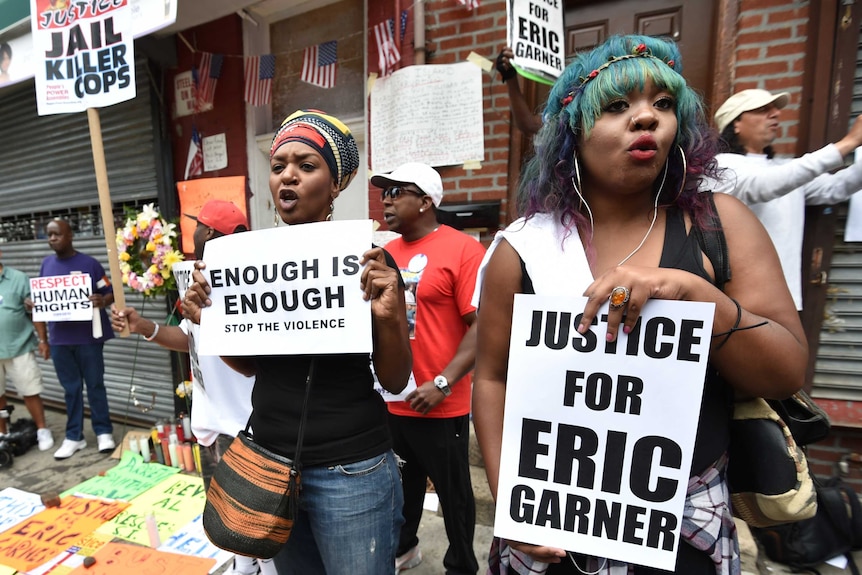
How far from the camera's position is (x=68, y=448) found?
436 cm

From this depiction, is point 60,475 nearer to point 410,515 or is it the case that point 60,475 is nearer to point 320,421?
point 410,515

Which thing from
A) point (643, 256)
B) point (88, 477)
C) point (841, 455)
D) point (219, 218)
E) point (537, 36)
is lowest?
point (88, 477)

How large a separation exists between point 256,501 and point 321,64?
364 cm

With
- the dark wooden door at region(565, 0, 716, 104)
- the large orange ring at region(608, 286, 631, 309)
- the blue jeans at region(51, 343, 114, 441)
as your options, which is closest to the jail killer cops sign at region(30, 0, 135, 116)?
the blue jeans at region(51, 343, 114, 441)

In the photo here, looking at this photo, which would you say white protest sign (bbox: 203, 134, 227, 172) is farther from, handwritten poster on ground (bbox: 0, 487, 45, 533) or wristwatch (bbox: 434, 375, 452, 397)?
wristwatch (bbox: 434, 375, 452, 397)

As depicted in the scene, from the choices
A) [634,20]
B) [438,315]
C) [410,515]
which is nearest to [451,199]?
[438,315]

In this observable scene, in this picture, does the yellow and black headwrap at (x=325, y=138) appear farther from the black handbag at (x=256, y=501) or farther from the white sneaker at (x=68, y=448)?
the white sneaker at (x=68, y=448)

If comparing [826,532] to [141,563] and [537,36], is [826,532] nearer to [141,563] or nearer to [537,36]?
[537,36]

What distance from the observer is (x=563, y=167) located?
1102 mm

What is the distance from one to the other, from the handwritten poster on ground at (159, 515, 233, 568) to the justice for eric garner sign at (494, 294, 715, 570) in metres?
2.51

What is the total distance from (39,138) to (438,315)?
20.1 feet

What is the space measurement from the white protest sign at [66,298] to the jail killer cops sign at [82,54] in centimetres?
195

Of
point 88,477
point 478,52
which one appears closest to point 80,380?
point 88,477

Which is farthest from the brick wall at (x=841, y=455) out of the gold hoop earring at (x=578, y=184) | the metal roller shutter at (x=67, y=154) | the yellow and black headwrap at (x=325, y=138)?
the metal roller shutter at (x=67, y=154)
